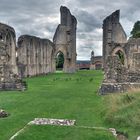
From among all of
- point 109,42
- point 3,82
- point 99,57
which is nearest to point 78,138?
point 3,82

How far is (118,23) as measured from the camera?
165 feet

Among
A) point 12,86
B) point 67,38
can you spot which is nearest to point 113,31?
point 67,38

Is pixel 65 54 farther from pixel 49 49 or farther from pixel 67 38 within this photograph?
pixel 49 49

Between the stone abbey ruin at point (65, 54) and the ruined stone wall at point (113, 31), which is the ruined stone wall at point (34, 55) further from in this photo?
the ruined stone wall at point (113, 31)

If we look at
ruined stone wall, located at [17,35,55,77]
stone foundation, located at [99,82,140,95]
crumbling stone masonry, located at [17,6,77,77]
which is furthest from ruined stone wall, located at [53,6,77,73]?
stone foundation, located at [99,82,140,95]

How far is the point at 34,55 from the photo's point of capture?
3862cm

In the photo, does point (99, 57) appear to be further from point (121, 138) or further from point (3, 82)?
point (121, 138)

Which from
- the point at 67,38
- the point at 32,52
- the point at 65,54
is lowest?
the point at 32,52

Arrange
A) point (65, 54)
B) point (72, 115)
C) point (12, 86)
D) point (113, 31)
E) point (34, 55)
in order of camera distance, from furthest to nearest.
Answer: point (113, 31) < point (65, 54) < point (34, 55) < point (12, 86) < point (72, 115)

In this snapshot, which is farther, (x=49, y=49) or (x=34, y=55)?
(x=49, y=49)

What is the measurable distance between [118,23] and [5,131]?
1744 inches

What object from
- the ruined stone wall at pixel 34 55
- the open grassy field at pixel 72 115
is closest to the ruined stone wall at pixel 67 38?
the ruined stone wall at pixel 34 55

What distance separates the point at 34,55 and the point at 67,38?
35.2ft

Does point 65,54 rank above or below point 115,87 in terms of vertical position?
above
